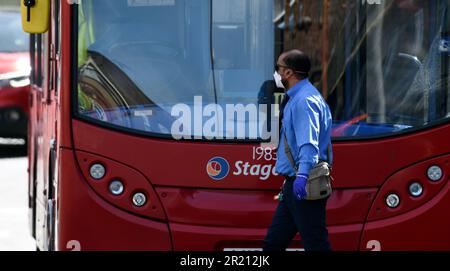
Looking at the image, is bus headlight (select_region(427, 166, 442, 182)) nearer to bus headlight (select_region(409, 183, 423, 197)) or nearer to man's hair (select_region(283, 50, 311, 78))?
bus headlight (select_region(409, 183, 423, 197))

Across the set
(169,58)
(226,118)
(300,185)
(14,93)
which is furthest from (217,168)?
(14,93)

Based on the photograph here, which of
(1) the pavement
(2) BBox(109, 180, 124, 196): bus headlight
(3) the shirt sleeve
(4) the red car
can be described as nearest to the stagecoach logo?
(2) BBox(109, 180, 124, 196): bus headlight

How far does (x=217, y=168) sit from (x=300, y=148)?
74cm

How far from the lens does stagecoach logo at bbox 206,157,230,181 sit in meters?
7.08

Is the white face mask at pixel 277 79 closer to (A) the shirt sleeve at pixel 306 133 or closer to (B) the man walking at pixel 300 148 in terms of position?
(B) the man walking at pixel 300 148

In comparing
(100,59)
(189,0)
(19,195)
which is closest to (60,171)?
(100,59)

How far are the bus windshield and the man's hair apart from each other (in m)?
0.44

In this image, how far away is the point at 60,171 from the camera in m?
→ 7.05

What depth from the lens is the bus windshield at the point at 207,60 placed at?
7156mm

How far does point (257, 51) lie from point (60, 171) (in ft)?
4.24

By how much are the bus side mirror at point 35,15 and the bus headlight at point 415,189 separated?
2.27m

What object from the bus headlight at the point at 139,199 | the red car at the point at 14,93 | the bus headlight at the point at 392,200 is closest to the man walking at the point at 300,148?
the bus headlight at the point at 392,200

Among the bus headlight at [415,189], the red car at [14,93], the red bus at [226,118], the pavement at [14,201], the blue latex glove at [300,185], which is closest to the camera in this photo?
the blue latex glove at [300,185]

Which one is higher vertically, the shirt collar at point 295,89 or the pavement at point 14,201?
the shirt collar at point 295,89
